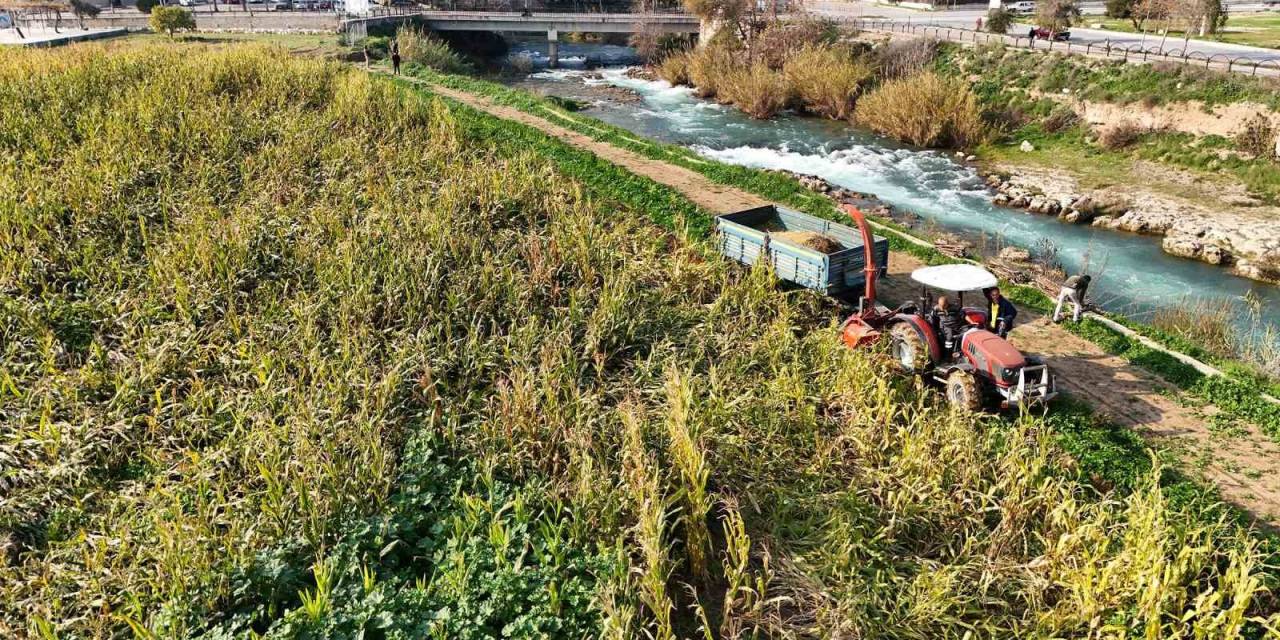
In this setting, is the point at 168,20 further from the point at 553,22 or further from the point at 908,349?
the point at 908,349

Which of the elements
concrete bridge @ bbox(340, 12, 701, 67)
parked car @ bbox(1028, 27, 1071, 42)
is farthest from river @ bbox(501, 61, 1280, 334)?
parked car @ bbox(1028, 27, 1071, 42)

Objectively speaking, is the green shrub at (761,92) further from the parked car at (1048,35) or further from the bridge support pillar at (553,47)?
the bridge support pillar at (553,47)

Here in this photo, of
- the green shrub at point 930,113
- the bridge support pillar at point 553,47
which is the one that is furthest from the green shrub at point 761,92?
the bridge support pillar at point 553,47

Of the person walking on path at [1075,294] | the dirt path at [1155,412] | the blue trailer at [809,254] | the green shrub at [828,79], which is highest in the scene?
the green shrub at [828,79]

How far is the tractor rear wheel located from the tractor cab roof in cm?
109

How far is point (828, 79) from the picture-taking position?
35.4 meters

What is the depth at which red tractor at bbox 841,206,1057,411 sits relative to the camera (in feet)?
30.0

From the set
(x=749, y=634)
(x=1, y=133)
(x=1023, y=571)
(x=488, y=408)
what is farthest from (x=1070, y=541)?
(x=1, y=133)

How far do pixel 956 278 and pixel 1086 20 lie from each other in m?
48.2

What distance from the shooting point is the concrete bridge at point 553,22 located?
52.2m

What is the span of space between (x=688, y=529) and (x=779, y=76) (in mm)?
34561

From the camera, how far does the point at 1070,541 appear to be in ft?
21.0

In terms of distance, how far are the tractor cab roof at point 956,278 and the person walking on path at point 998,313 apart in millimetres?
330

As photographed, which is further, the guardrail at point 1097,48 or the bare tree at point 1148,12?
the bare tree at point 1148,12
